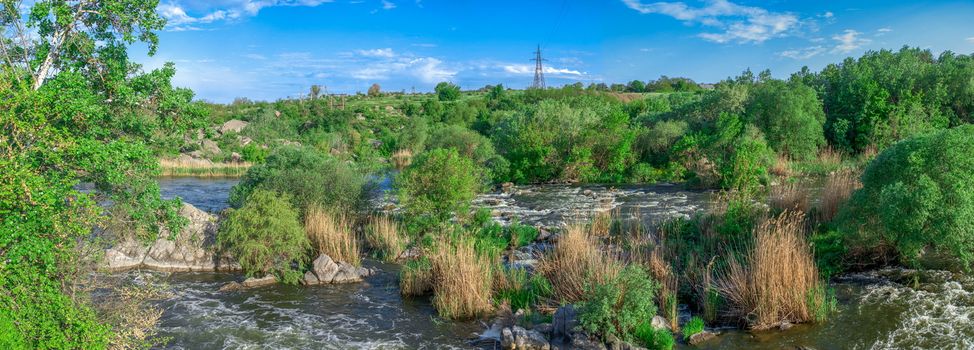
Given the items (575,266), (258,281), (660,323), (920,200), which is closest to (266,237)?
(258,281)

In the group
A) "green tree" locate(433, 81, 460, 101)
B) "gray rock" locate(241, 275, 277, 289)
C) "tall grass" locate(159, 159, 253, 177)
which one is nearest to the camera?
"gray rock" locate(241, 275, 277, 289)

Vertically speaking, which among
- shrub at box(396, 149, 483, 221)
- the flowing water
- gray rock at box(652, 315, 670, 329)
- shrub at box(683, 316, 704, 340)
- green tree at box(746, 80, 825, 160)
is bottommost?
the flowing water

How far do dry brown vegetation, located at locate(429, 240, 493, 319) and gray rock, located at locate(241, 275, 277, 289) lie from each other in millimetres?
5224

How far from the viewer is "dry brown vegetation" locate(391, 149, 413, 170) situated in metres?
52.2

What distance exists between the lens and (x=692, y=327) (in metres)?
11.9

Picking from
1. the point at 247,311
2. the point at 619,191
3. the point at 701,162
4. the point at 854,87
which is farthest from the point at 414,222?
the point at 854,87

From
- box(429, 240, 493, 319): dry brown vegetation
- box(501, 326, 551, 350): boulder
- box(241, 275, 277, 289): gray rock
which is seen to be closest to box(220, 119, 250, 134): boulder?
box(241, 275, 277, 289): gray rock

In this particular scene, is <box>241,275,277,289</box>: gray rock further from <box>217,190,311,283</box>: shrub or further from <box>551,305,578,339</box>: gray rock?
<box>551,305,578,339</box>: gray rock

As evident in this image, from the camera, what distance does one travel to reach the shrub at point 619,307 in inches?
433

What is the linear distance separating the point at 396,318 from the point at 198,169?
35427 mm

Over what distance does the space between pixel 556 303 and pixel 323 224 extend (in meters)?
7.93

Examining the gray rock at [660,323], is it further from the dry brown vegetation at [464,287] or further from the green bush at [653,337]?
the dry brown vegetation at [464,287]

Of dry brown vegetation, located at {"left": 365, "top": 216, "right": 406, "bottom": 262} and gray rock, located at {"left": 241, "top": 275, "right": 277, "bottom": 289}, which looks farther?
dry brown vegetation, located at {"left": 365, "top": 216, "right": 406, "bottom": 262}

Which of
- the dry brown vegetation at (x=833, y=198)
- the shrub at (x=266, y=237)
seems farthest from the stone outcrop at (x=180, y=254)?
the dry brown vegetation at (x=833, y=198)
